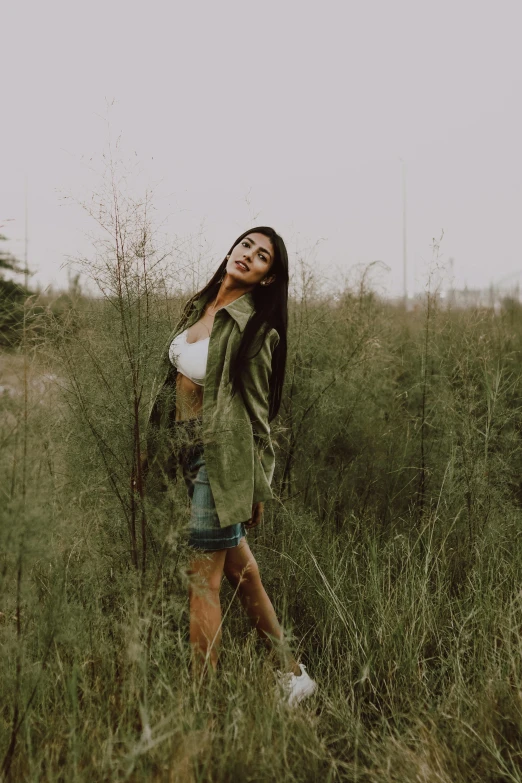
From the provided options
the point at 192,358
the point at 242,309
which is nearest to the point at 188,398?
the point at 192,358

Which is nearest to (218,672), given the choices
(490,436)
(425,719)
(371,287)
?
(425,719)

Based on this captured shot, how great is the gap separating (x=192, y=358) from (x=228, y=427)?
31cm

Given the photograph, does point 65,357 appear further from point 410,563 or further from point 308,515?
point 410,563

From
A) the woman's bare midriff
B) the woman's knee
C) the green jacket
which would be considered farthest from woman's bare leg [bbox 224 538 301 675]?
the woman's bare midriff

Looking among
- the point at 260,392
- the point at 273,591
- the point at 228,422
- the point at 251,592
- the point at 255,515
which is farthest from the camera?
the point at 273,591

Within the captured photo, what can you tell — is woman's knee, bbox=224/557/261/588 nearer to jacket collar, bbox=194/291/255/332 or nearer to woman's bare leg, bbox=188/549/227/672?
woman's bare leg, bbox=188/549/227/672

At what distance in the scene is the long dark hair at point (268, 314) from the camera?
2441mm

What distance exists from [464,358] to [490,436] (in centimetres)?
42

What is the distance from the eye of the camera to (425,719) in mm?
2273

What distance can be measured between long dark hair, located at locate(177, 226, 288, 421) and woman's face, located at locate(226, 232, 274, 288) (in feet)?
0.08

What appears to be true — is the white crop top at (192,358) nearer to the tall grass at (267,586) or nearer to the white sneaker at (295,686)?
the tall grass at (267,586)

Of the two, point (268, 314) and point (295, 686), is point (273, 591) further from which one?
point (268, 314)

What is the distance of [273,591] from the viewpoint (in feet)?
10.2

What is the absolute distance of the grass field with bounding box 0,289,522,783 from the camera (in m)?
1.88
